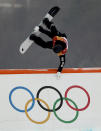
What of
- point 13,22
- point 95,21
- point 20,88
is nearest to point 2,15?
point 13,22

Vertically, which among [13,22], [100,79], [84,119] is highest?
[13,22]

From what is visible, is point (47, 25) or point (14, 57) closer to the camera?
point (47, 25)

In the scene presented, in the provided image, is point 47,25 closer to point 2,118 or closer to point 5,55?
point 2,118

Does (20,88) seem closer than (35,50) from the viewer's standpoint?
Yes

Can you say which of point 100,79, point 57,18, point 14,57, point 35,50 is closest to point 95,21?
point 57,18

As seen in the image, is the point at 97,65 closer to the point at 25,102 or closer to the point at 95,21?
the point at 95,21

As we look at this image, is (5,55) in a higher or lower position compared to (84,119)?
higher

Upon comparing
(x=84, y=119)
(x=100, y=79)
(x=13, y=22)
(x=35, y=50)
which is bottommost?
(x=84, y=119)

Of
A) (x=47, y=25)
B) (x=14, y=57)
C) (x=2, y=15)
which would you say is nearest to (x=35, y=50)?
(x=14, y=57)

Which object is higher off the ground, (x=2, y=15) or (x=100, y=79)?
(x=2, y=15)
